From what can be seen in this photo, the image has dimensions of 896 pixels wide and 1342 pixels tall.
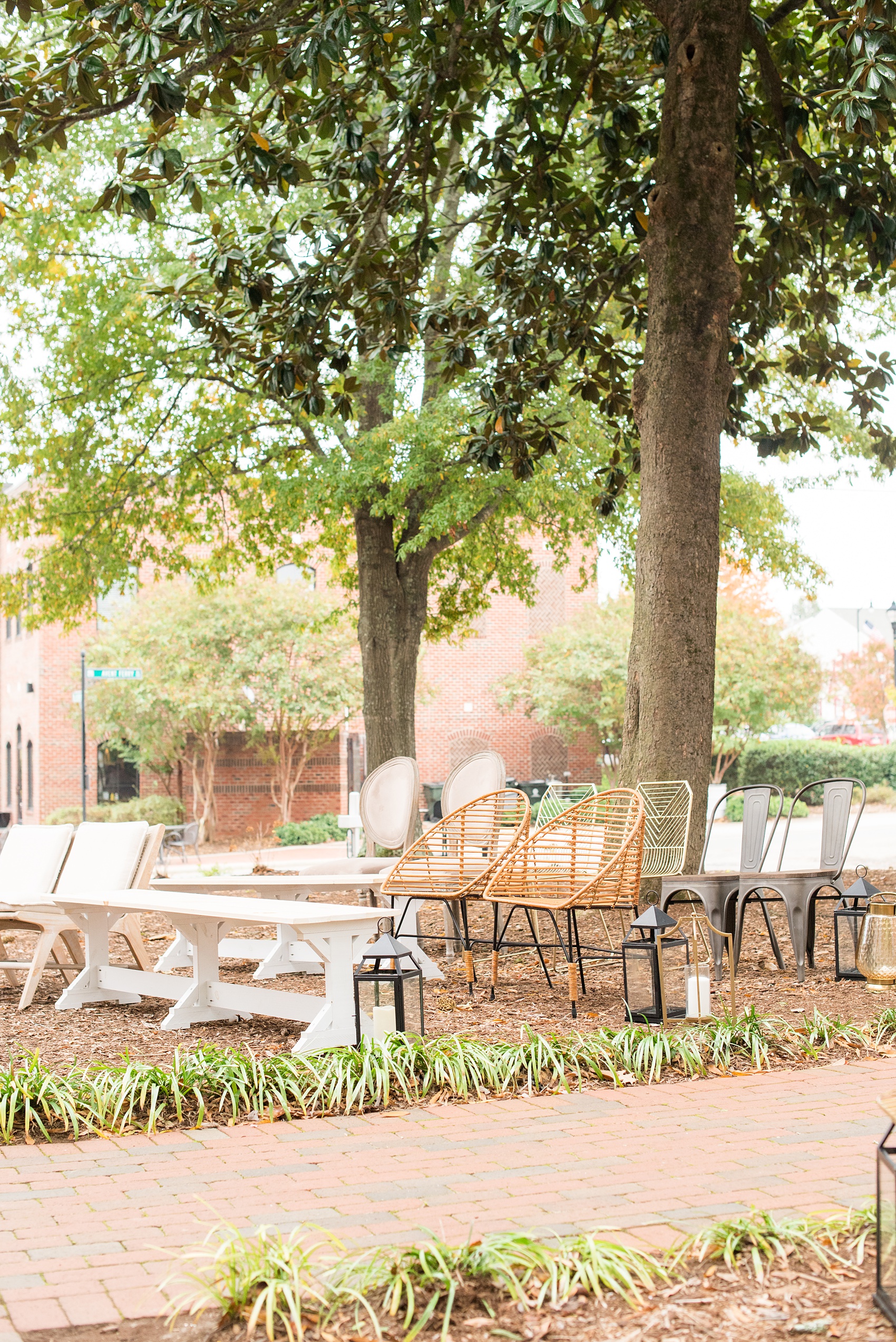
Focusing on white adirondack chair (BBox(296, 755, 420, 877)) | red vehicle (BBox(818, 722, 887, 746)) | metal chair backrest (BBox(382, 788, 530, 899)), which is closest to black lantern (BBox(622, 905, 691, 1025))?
metal chair backrest (BBox(382, 788, 530, 899))

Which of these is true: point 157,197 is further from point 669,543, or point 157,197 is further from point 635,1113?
point 635,1113

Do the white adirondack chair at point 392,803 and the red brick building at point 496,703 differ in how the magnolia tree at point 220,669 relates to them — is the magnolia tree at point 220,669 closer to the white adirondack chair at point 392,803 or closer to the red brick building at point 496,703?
the red brick building at point 496,703

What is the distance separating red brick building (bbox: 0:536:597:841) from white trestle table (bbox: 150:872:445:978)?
63.9 ft

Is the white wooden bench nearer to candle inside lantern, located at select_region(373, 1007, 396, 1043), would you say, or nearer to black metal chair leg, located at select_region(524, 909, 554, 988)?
candle inside lantern, located at select_region(373, 1007, 396, 1043)

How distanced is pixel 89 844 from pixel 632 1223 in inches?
212

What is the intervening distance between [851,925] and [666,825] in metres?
1.59

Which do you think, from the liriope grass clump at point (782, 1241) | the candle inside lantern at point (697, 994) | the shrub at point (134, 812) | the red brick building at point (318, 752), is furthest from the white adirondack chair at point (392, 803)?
the red brick building at point (318, 752)

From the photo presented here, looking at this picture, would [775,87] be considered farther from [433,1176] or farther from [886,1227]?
[886,1227]

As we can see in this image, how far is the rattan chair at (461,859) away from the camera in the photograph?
6.90 m

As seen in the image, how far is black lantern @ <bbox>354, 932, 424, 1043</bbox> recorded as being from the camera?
5320mm

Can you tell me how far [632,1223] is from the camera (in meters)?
3.32

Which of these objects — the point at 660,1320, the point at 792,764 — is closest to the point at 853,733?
the point at 792,764

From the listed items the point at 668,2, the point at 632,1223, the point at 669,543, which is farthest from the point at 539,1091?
the point at 668,2

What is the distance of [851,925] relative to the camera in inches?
274
